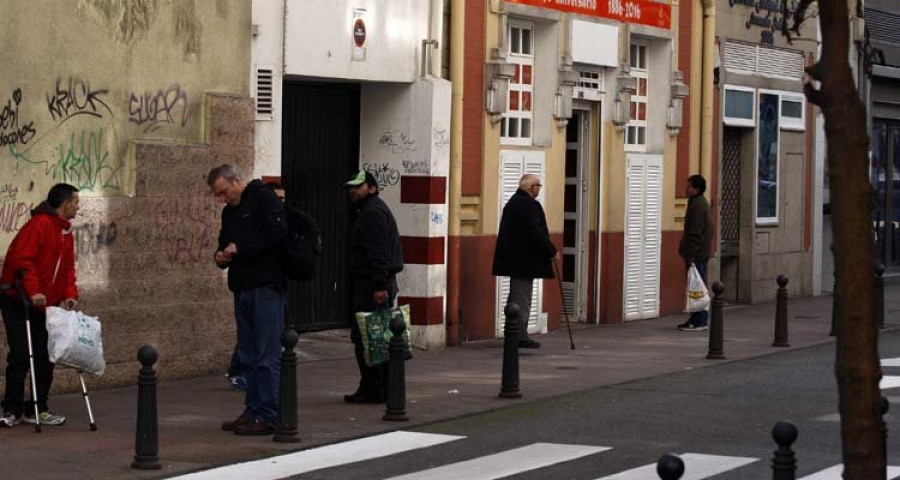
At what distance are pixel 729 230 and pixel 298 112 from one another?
9.82m

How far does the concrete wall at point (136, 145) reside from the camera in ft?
45.2

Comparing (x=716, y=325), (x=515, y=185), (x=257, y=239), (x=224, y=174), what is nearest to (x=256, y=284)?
(x=257, y=239)

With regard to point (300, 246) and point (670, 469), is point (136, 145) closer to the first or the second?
point (300, 246)

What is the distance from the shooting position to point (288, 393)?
1161 cm

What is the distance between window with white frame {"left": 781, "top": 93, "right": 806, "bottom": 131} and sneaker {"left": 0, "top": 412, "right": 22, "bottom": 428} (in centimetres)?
1632

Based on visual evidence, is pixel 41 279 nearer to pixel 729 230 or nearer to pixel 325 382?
pixel 325 382

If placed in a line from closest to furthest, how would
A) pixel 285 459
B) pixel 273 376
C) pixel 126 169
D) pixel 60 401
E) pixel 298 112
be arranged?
pixel 285 459
pixel 273 376
pixel 60 401
pixel 126 169
pixel 298 112

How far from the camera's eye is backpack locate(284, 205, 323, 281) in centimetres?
1216

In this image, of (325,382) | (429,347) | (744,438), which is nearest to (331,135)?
(429,347)

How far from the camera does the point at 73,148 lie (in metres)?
14.2

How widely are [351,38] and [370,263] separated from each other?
414cm

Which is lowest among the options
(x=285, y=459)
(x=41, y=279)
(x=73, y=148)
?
(x=285, y=459)

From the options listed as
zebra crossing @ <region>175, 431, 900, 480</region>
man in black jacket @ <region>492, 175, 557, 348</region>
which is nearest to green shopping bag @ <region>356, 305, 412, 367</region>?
zebra crossing @ <region>175, 431, 900, 480</region>

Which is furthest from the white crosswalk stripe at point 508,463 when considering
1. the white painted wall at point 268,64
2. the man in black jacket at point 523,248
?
the man in black jacket at point 523,248
